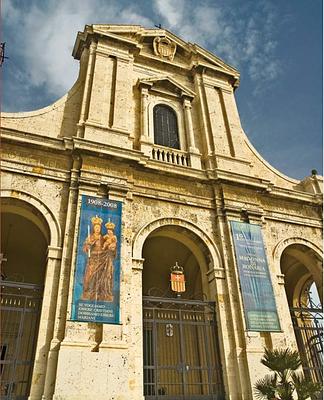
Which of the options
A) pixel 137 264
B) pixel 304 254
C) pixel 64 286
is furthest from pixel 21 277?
pixel 304 254

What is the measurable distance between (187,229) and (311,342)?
7.02 metres

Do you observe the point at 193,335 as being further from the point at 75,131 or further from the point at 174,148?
the point at 75,131

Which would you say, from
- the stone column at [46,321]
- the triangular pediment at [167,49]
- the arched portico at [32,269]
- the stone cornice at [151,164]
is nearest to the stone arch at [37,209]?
the arched portico at [32,269]

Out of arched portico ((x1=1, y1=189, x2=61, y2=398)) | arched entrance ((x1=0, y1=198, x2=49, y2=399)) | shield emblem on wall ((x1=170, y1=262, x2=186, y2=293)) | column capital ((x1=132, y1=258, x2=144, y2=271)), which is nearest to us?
arched portico ((x1=1, y1=189, x2=61, y2=398))

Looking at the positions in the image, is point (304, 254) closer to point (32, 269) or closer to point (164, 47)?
point (32, 269)

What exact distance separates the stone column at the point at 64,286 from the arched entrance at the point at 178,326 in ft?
6.95

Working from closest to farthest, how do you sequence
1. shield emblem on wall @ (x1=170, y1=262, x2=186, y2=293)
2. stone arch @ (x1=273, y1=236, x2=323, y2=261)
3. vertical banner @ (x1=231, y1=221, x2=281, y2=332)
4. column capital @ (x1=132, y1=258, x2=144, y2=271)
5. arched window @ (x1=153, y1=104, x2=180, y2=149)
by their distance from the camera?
column capital @ (x1=132, y1=258, x2=144, y2=271) → vertical banner @ (x1=231, y1=221, x2=281, y2=332) → shield emblem on wall @ (x1=170, y1=262, x2=186, y2=293) → stone arch @ (x1=273, y1=236, x2=323, y2=261) → arched window @ (x1=153, y1=104, x2=180, y2=149)

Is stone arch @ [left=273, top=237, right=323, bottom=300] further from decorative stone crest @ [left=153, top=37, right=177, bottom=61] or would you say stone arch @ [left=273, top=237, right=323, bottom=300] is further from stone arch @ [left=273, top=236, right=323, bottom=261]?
decorative stone crest @ [left=153, top=37, right=177, bottom=61]

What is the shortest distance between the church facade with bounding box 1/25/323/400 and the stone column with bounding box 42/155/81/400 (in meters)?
0.03

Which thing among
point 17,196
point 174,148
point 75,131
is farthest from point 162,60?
point 17,196

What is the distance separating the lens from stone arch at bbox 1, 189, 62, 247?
919 cm

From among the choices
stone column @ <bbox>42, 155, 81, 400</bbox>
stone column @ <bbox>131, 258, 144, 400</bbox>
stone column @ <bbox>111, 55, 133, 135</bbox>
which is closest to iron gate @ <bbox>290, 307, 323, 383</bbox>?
stone column @ <bbox>131, 258, 144, 400</bbox>

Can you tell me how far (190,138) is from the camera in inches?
527

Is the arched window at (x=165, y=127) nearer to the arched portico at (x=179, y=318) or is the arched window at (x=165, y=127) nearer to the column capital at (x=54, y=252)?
the arched portico at (x=179, y=318)
